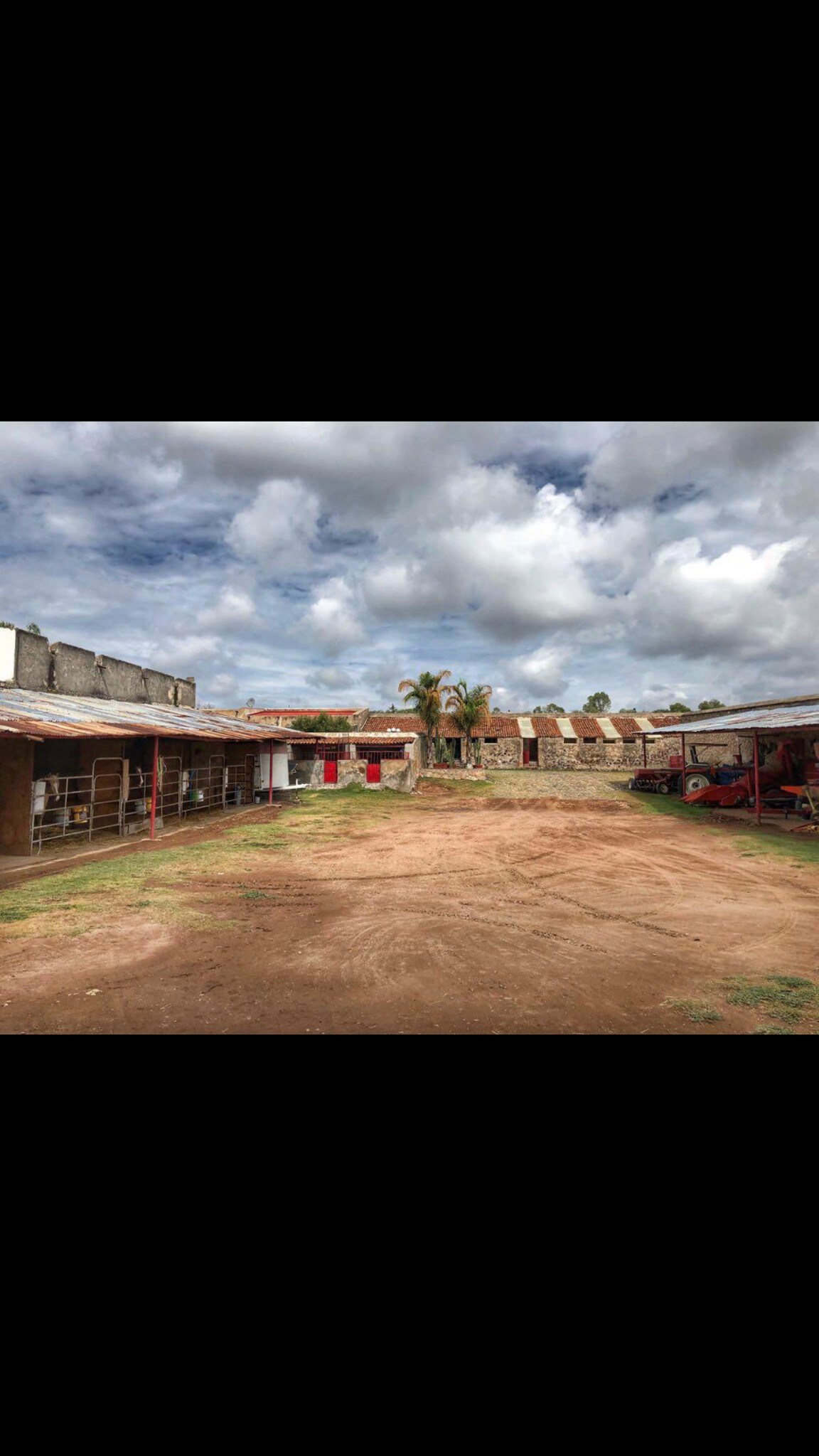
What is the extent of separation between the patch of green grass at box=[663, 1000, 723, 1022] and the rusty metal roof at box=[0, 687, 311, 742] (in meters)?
8.44

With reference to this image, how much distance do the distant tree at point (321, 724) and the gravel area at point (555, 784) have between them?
8.73m

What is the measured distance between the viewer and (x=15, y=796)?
430 inches

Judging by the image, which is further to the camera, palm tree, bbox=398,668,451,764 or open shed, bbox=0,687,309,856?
palm tree, bbox=398,668,451,764

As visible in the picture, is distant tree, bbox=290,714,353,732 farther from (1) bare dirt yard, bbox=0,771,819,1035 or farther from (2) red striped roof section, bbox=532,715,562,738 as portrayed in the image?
(1) bare dirt yard, bbox=0,771,819,1035

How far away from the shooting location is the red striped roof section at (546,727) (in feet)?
128

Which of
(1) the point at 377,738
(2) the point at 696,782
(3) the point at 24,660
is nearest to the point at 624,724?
(2) the point at 696,782

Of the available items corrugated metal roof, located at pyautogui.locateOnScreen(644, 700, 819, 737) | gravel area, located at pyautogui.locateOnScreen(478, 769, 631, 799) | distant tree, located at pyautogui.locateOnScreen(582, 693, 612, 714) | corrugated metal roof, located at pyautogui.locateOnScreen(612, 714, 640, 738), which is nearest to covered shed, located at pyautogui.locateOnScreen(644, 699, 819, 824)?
corrugated metal roof, located at pyautogui.locateOnScreen(644, 700, 819, 737)

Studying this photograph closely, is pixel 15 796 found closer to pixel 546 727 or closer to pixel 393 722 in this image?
pixel 393 722

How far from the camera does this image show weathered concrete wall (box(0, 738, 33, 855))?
10.8m

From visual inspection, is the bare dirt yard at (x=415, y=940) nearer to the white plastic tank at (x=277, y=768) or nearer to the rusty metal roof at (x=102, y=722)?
the rusty metal roof at (x=102, y=722)
